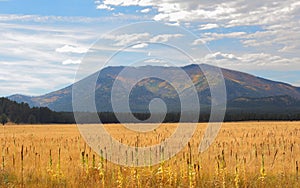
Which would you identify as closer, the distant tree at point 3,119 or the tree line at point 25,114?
the distant tree at point 3,119

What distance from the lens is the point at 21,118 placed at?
10775 centimetres

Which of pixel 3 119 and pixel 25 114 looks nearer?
pixel 3 119

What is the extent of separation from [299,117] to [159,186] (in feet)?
386

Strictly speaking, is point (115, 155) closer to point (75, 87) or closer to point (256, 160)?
point (75, 87)

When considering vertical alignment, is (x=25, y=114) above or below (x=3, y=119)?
above

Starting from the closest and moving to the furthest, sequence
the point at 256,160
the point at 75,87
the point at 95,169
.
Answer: the point at 95,169 < the point at 256,160 < the point at 75,87

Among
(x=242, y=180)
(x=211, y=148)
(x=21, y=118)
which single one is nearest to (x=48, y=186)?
(x=242, y=180)

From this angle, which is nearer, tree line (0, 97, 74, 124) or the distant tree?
the distant tree

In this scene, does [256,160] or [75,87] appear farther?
[75,87]

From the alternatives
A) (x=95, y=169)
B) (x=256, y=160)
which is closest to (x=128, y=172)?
(x=95, y=169)

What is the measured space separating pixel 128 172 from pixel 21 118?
99.5 m

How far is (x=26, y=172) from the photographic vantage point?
1416cm

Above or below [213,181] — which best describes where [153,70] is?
above

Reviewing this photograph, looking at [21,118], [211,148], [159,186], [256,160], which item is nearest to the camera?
[159,186]
